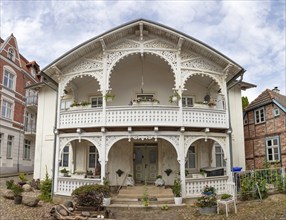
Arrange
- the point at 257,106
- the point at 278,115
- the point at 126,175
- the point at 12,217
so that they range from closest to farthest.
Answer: the point at 12,217
the point at 126,175
the point at 278,115
the point at 257,106

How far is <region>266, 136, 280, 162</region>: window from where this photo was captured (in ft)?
56.4

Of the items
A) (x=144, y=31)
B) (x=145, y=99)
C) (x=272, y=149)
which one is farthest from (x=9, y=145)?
(x=272, y=149)

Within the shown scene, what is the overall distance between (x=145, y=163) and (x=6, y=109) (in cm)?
1564

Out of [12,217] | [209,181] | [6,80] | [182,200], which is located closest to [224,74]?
[209,181]

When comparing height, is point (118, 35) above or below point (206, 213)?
above

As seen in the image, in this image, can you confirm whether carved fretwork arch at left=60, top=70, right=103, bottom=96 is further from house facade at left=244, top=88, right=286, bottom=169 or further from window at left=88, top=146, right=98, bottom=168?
house facade at left=244, top=88, right=286, bottom=169

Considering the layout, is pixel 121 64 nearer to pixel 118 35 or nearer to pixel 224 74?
pixel 118 35

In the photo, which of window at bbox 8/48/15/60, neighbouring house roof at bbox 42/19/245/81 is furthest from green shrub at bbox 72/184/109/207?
window at bbox 8/48/15/60

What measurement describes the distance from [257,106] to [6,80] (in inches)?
810

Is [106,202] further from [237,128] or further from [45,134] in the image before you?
[237,128]

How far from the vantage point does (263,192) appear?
12625 millimetres

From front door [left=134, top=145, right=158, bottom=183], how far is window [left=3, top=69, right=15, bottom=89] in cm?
1553

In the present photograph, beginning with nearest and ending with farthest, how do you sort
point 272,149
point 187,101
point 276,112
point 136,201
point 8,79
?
point 136,201, point 187,101, point 276,112, point 272,149, point 8,79

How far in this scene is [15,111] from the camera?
26391 mm
